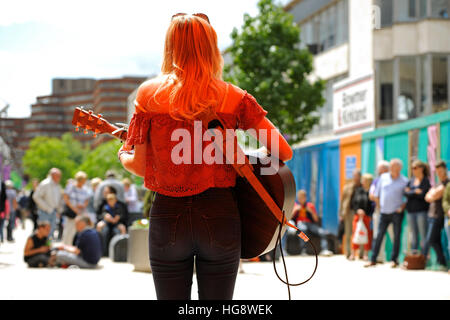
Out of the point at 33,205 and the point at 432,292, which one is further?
the point at 33,205

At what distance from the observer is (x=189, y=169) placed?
302cm

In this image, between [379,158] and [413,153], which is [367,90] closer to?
[379,158]

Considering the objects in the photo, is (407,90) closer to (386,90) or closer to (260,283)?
(386,90)

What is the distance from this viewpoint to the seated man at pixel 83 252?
1370cm

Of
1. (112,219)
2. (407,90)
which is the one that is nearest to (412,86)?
(407,90)

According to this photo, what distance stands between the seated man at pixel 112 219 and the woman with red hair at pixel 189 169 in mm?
13635

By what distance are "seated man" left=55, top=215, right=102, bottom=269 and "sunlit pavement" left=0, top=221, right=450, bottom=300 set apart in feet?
0.99

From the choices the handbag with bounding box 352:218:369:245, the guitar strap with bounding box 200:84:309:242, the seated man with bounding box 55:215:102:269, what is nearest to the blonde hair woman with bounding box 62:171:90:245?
the seated man with bounding box 55:215:102:269

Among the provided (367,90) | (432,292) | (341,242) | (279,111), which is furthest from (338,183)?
(279,111)

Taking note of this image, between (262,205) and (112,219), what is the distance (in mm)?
13693
